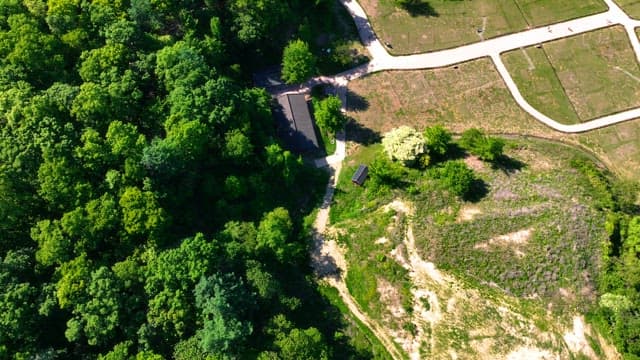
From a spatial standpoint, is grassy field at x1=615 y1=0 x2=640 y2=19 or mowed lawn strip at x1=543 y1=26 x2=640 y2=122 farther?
grassy field at x1=615 y1=0 x2=640 y2=19

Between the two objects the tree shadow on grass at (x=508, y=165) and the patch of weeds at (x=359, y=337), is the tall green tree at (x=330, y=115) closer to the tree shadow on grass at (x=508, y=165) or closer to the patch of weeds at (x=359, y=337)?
the tree shadow on grass at (x=508, y=165)

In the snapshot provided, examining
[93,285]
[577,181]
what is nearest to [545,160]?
[577,181]

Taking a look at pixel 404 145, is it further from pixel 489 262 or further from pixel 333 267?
pixel 333 267

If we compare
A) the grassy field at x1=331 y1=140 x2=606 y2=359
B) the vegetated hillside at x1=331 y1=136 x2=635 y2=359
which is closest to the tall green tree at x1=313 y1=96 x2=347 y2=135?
the vegetated hillside at x1=331 y1=136 x2=635 y2=359

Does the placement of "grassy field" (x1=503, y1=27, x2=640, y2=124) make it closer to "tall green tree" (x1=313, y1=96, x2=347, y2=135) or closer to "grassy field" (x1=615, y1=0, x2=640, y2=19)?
"grassy field" (x1=615, y1=0, x2=640, y2=19)

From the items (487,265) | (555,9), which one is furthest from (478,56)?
(487,265)

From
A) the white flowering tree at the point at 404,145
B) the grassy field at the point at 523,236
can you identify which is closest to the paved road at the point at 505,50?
the white flowering tree at the point at 404,145
